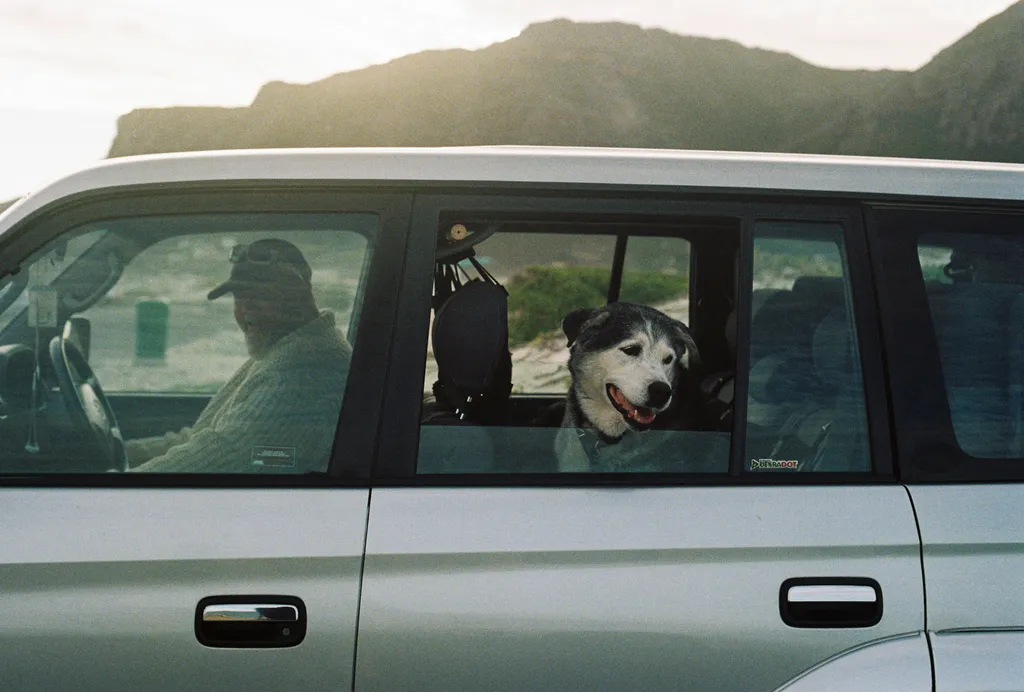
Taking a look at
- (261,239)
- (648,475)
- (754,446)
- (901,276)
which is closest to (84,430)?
(261,239)

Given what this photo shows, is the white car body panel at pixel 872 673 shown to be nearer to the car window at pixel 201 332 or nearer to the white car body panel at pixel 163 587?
the white car body panel at pixel 163 587

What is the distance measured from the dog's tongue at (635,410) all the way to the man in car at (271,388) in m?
0.99

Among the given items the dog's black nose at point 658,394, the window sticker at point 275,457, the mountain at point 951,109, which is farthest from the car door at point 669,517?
the mountain at point 951,109

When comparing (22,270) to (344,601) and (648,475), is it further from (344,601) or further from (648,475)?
(648,475)

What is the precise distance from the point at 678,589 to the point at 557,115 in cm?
7375

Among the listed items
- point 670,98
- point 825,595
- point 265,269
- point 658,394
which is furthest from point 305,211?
point 670,98

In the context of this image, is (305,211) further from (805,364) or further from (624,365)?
(624,365)

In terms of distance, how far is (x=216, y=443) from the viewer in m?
2.44

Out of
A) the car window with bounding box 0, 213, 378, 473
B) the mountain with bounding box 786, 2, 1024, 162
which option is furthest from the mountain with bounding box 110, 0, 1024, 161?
the car window with bounding box 0, 213, 378, 473

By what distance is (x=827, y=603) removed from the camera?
86.2 inches

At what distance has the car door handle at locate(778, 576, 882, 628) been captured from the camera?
2.19 m

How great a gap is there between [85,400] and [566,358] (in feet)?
5.41

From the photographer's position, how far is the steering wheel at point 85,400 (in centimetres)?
240

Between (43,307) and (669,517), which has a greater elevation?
(43,307)
